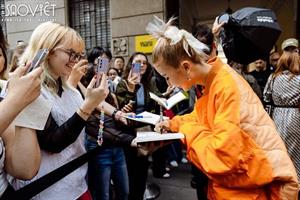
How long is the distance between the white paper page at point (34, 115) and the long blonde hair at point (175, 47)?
23.7 inches

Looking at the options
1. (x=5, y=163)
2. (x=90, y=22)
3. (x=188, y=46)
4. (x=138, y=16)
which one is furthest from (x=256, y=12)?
(x=90, y=22)

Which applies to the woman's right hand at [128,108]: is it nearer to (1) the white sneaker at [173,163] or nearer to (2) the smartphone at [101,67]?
(2) the smartphone at [101,67]

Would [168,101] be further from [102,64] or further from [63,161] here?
[63,161]

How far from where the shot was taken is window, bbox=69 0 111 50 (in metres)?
8.48

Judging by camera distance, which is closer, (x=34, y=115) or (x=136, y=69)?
(x=34, y=115)

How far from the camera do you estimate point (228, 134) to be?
1.35 m

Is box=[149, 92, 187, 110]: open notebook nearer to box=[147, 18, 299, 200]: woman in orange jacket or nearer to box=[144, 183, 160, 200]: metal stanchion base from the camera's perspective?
box=[147, 18, 299, 200]: woman in orange jacket

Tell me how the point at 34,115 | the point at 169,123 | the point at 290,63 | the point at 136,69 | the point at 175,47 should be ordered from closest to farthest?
the point at 34,115 < the point at 175,47 < the point at 169,123 < the point at 136,69 < the point at 290,63

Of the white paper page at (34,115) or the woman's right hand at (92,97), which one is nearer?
the white paper page at (34,115)

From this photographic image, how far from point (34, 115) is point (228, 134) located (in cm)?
79

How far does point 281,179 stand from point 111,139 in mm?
1586

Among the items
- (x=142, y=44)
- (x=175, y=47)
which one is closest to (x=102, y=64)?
(x=175, y=47)

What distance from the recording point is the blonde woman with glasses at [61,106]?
1575 mm

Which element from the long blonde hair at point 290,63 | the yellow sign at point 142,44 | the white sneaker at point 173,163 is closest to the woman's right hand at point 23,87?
the long blonde hair at point 290,63
